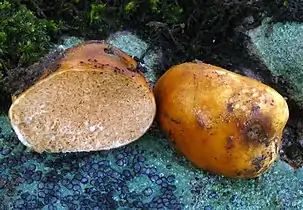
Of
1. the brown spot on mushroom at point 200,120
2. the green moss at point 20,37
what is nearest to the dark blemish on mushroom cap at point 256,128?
the brown spot on mushroom at point 200,120

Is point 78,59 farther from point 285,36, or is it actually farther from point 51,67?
point 285,36

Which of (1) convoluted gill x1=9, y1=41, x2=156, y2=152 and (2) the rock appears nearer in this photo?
(1) convoluted gill x1=9, y1=41, x2=156, y2=152

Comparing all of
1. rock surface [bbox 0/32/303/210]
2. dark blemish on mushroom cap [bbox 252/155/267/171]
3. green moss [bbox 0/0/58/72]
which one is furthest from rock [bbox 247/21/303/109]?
green moss [bbox 0/0/58/72]

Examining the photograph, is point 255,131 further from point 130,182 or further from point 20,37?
point 20,37

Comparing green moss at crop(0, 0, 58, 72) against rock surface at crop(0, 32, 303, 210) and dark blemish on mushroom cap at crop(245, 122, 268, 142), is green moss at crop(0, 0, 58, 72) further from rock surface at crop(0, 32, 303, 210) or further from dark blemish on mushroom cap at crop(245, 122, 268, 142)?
dark blemish on mushroom cap at crop(245, 122, 268, 142)

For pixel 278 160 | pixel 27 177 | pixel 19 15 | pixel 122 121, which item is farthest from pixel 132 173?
pixel 19 15

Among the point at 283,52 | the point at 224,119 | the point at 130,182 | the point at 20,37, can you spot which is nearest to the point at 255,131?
the point at 224,119

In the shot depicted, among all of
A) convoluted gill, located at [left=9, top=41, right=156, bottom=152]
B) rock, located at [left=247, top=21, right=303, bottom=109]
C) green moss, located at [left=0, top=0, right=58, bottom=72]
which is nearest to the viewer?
convoluted gill, located at [left=9, top=41, right=156, bottom=152]

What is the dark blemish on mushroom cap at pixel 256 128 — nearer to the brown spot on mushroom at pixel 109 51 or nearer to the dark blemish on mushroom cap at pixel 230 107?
the dark blemish on mushroom cap at pixel 230 107
